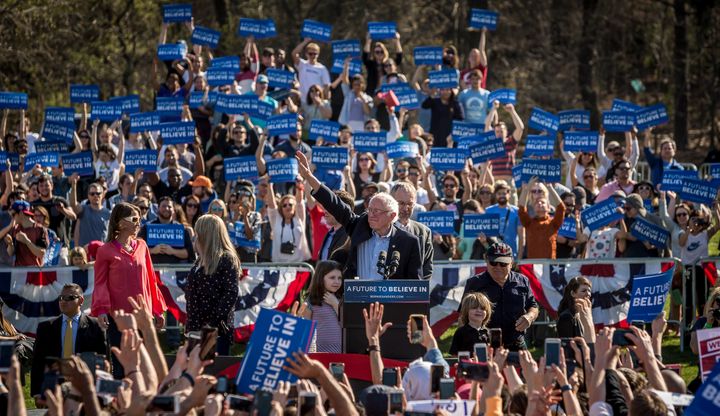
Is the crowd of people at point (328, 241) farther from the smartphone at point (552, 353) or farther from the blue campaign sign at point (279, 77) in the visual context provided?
the blue campaign sign at point (279, 77)

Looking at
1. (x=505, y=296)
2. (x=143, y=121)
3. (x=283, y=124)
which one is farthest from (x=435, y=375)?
(x=143, y=121)

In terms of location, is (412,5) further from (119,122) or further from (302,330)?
(302,330)

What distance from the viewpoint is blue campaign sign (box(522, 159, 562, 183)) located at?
1673cm

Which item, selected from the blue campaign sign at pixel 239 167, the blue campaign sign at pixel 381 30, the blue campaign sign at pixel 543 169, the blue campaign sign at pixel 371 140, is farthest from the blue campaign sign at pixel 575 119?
the blue campaign sign at pixel 239 167

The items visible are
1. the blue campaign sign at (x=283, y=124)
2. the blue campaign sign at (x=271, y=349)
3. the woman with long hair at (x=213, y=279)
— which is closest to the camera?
the blue campaign sign at (x=271, y=349)

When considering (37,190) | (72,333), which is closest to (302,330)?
(72,333)

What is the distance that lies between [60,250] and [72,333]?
15.1 ft

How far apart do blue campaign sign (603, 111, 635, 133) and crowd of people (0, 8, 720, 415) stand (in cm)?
31

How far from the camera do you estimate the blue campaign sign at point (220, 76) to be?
2145cm

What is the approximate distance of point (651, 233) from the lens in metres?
15.4

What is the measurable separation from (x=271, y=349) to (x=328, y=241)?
19.0ft

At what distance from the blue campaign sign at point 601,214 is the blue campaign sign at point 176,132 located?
5.70m

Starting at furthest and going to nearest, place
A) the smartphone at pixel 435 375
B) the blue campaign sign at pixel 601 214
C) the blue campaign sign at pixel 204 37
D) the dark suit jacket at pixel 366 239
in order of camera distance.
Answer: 1. the blue campaign sign at pixel 204 37
2. the blue campaign sign at pixel 601 214
3. the dark suit jacket at pixel 366 239
4. the smartphone at pixel 435 375

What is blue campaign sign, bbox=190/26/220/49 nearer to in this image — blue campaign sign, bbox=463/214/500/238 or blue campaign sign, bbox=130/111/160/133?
blue campaign sign, bbox=130/111/160/133
